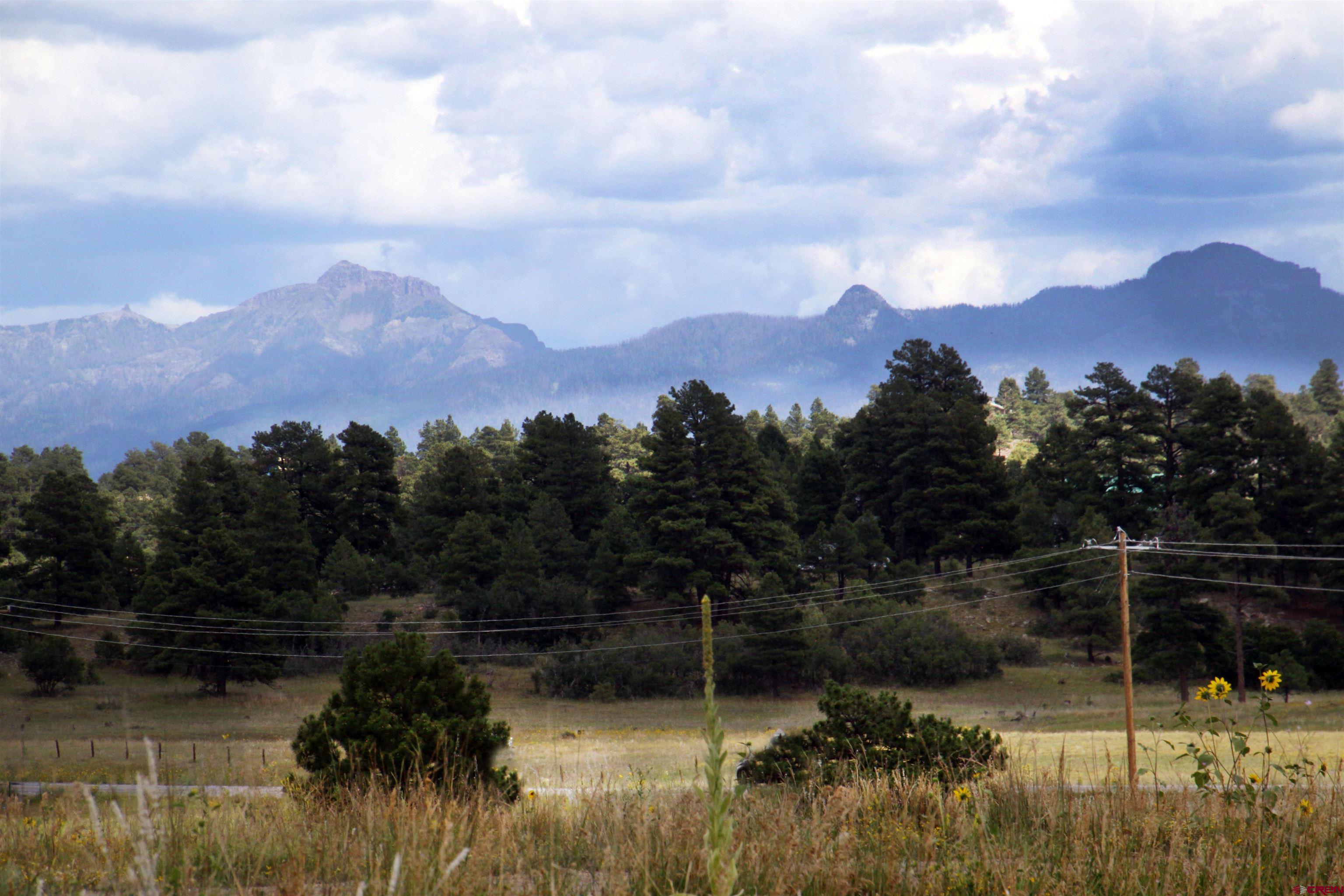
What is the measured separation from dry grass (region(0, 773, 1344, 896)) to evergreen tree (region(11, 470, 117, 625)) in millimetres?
51825

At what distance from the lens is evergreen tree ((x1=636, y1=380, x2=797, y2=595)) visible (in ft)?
161

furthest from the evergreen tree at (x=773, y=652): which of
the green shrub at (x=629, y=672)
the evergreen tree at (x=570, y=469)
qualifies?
the evergreen tree at (x=570, y=469)

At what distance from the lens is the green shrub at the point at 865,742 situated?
8078 mm

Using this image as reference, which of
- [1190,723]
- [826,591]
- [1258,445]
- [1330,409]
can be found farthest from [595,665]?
[1330,409]

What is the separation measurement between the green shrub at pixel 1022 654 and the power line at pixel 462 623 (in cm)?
349

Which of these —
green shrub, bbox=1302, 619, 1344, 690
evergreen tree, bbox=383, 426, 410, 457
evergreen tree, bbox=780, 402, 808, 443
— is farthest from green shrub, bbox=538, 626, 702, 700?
evergreen tree, bbox=780, 402, 808, 443

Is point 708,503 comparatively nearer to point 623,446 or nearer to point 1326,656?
point 1326,656

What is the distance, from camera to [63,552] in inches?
1953

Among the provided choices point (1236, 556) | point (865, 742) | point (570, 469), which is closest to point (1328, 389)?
point (1236, 556)

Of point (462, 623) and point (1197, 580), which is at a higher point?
point (1197, 580)

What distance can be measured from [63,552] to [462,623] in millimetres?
19972

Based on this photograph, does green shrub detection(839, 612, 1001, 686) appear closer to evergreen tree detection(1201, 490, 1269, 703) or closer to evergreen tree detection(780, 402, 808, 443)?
evergreen tree detection(1201, 490, 1269, 703)

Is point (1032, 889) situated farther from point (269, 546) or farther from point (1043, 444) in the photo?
point (1043, 444)

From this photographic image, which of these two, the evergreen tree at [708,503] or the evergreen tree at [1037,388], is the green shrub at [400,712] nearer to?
the evergreen tree at [708,503]
